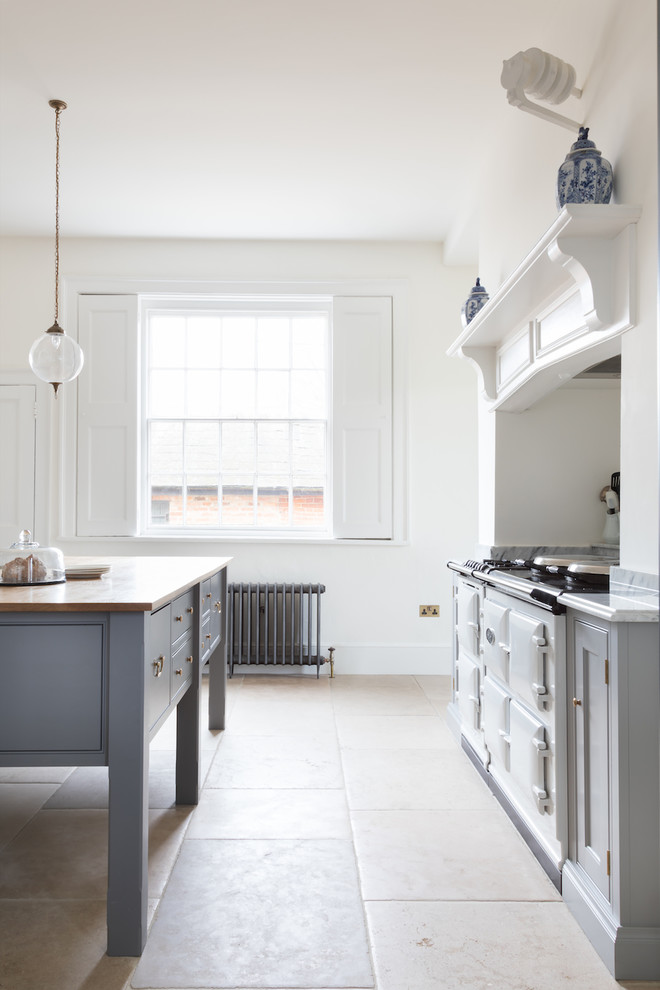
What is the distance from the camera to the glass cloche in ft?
8.10

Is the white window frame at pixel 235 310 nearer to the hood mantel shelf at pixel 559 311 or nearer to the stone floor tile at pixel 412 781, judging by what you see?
the hood mantel shelf at pixel 559 311

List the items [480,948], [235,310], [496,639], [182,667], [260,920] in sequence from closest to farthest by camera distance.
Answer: [480,948] < [260,920] < [182,667] < [496,639] < [235,310]

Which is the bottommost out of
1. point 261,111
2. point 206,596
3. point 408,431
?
point 206,596

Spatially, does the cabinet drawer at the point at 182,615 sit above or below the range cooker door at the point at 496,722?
above

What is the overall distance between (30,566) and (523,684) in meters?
1.74

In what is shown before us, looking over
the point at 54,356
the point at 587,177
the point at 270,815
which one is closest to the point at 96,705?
the point at 270,815

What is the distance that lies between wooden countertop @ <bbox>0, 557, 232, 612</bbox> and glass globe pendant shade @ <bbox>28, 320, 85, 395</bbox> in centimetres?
86

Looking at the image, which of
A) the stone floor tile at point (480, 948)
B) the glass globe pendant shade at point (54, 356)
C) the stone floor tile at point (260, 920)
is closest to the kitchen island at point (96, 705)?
the stone floor tile at point (260, 920)

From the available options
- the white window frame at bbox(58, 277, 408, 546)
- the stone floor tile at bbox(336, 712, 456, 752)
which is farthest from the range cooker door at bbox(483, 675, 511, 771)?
the white window frame at bbox(58, 277, 408, 546)

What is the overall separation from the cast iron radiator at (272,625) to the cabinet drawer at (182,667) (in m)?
2.29

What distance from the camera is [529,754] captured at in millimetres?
2498

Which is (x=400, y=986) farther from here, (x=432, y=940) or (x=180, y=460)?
(x=180, y=460)

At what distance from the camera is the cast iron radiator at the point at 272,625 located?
519 cm

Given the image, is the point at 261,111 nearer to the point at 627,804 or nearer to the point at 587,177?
the point at 587,177
